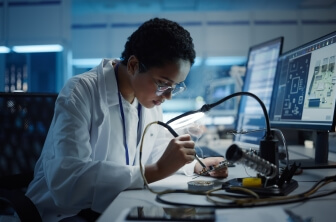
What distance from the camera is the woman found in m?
0.87

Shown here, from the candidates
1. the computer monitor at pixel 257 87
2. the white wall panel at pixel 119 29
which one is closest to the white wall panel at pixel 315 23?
the white wall panel at pixel 119 29

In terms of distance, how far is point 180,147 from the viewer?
36.2 inches

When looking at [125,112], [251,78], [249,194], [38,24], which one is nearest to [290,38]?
[251,78]

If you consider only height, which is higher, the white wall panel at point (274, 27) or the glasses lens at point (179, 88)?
the white wall panel at point (274, 27)

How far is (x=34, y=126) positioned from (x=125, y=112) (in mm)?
Result: 415

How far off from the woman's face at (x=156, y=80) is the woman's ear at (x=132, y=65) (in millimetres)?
13

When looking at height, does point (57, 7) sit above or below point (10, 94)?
above

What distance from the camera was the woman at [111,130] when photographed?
868 millimetres

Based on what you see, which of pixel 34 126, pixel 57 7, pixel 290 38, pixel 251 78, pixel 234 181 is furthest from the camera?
pixel 290 38

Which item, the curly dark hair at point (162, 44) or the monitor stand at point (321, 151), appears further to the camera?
the monitor stand at point (321, 151)

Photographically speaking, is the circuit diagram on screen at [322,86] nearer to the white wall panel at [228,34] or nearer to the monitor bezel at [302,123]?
the monitor bezel at [302,123]

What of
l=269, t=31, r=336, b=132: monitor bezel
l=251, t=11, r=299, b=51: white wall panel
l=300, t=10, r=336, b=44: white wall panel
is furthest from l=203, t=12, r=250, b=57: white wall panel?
l=269, t=31, r=336, b=132: monitor bezel

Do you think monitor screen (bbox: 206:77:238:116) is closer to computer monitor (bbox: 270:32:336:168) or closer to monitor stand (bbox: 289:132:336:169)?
computer monitor (bbox: 270:32:336:168)

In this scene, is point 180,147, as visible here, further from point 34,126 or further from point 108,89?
point 34,126
